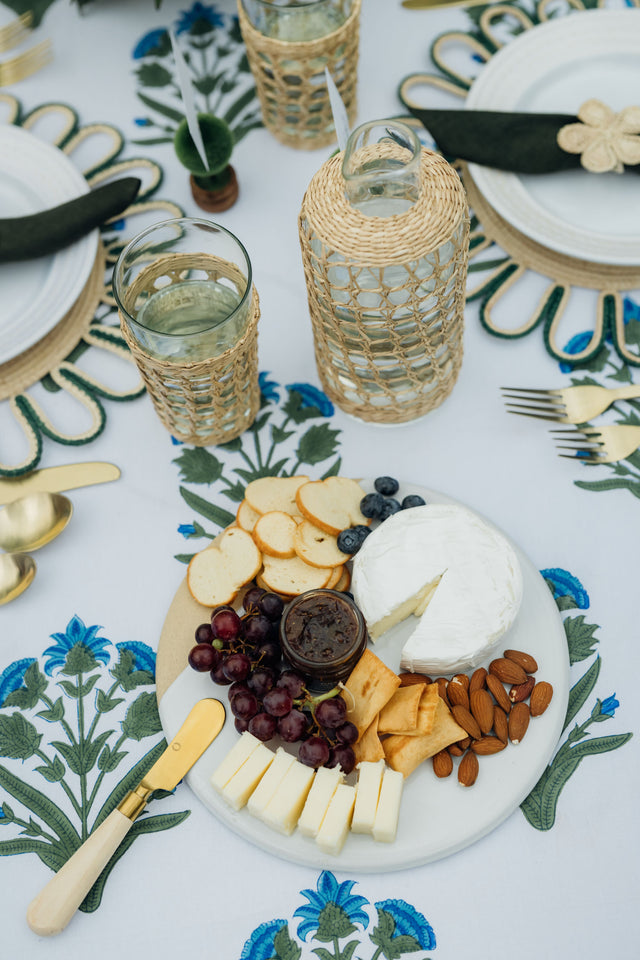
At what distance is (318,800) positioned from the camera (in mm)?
769

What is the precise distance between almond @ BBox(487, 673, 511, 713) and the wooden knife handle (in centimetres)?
38

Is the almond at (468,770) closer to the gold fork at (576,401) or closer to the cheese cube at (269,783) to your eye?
the cheese cube at (269,783)

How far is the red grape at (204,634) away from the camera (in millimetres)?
859

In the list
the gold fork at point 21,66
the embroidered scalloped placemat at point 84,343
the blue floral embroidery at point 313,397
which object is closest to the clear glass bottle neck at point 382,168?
the blue floral embroidery at point 313,397

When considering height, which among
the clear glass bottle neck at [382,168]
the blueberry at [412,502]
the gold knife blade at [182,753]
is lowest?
the gold knife blade at [182,753]

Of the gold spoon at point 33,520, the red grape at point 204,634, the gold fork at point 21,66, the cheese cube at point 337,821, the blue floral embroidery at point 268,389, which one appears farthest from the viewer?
the gold fork at point 21,66

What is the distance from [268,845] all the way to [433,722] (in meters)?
0.19

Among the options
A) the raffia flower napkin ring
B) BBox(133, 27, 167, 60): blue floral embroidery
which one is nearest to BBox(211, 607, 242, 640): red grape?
the raffia flower napkin ring

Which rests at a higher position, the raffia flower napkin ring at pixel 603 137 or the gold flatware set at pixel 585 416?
the raffia flower napkin ring at pixel 603 137

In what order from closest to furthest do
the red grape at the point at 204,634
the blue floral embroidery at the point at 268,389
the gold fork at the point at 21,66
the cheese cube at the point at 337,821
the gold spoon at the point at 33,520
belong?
the cheese cube at the point at 337,821 → the red grape at the point at 204,634 → the gold spoon at the point at 33,520 → the blue floral embroidery at the point at 268,389 → the gold fork at the point at 21,66

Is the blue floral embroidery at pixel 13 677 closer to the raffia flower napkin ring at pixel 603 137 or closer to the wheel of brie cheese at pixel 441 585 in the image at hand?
the wheel of brie cheese at pixel 441 585

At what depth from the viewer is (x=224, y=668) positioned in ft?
2.73

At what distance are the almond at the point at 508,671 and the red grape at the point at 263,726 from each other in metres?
0.23

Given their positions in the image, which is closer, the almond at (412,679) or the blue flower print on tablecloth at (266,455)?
the almond at (412,679)
